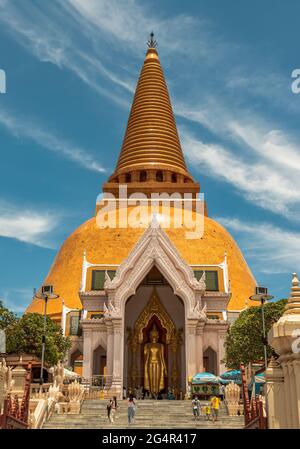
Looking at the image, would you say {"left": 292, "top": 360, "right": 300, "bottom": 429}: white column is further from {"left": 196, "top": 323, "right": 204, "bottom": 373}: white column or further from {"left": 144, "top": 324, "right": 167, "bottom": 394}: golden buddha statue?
{"left": 144, "top": 324, "right": 167, "bottom": 394}: golden buddha statue

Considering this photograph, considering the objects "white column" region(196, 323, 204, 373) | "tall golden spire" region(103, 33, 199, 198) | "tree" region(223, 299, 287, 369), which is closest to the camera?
"tree" region(223, 299, 287, 369)

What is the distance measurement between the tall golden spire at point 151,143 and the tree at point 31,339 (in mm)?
22970

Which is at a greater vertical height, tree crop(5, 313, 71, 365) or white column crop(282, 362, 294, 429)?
tree crop(5, 313, 71, 365)

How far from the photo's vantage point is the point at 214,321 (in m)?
31.4

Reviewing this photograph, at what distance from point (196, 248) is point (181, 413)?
21.7 meters

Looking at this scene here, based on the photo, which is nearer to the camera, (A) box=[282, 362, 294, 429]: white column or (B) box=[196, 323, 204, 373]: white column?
(A) box=[282, 362, 294, 429]: white column

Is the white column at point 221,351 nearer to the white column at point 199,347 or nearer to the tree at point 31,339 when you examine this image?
the white column at point 199,347

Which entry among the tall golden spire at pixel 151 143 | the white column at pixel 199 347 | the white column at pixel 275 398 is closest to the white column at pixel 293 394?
the white column at pixel 275 398

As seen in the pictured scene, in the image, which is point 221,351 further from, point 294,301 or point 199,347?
point 294,301

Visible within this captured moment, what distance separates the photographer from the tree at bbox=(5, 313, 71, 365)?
30.6 m

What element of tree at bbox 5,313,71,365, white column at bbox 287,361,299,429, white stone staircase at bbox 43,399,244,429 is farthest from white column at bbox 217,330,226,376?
white column at bbox 287,361,299,429

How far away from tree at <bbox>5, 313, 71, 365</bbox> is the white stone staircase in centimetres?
753
